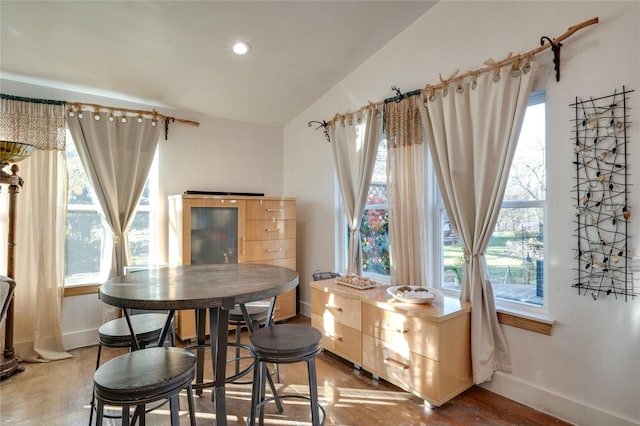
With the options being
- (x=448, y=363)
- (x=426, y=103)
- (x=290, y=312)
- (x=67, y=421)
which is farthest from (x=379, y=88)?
(x=67, y=421)

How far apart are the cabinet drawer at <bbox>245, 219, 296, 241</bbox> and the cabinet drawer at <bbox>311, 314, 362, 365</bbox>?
1101 millimetres

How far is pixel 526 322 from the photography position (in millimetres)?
2125

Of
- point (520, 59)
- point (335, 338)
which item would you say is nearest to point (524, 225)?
point (520, 59)

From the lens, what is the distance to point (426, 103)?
2602 mm

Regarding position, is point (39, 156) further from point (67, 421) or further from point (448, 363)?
point (448, 363)

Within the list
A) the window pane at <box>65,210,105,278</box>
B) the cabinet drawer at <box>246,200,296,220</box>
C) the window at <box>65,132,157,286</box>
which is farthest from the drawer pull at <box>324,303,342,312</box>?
the window pane at <box>65,210,105,278</box>

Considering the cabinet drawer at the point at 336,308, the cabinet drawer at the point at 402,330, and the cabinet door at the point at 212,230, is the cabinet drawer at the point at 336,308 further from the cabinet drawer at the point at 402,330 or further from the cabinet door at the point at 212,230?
the cabinet door at the point at 212,230

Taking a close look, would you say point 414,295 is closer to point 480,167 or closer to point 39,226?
point 480,167

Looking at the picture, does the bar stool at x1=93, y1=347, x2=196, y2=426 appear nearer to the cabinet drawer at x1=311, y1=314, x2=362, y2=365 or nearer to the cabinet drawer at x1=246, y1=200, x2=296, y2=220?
the cabinet drawer at x1=311, y1=314, x2=362, y2=365

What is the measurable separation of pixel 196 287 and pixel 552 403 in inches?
87.2

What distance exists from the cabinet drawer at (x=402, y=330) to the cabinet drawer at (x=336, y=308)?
0.09m

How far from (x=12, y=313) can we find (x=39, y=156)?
1.35 metres

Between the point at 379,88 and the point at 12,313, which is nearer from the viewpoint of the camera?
the point at 12,313

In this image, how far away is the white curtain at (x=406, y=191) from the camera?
8.89ft
